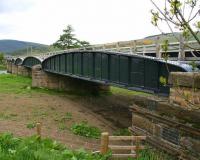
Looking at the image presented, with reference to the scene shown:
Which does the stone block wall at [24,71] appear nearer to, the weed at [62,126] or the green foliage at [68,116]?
the green foliage at [68,116]

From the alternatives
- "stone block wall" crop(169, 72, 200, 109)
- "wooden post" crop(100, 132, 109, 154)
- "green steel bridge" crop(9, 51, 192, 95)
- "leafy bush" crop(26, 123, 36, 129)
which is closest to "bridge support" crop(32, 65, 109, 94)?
"green steel bridge" crop(9, 51, 192, 95)

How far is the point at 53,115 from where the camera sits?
31.0 m

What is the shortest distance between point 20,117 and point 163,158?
17.4m

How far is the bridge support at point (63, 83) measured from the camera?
4950cm

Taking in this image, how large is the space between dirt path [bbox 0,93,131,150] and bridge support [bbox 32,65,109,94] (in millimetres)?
5806

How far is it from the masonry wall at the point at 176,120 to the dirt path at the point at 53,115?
192 inches

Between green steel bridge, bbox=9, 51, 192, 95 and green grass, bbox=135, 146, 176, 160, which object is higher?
green steel bridge, bbox=9, 51, 192, 95

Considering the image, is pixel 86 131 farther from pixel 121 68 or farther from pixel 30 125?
pixel 121 68

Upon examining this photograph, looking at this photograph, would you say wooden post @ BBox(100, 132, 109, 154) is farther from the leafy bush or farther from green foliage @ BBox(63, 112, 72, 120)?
green foliage @ BBox(63, 112, 72, 120)

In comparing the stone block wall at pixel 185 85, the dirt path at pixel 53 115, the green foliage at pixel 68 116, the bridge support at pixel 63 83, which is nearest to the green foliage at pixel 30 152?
the stone block wall at pixel 185 85

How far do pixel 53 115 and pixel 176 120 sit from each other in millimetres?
18686

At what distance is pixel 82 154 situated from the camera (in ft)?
34.5

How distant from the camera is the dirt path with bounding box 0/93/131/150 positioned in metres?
22.9

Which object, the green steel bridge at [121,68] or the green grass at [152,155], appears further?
the green steel bridge at [121,68]
